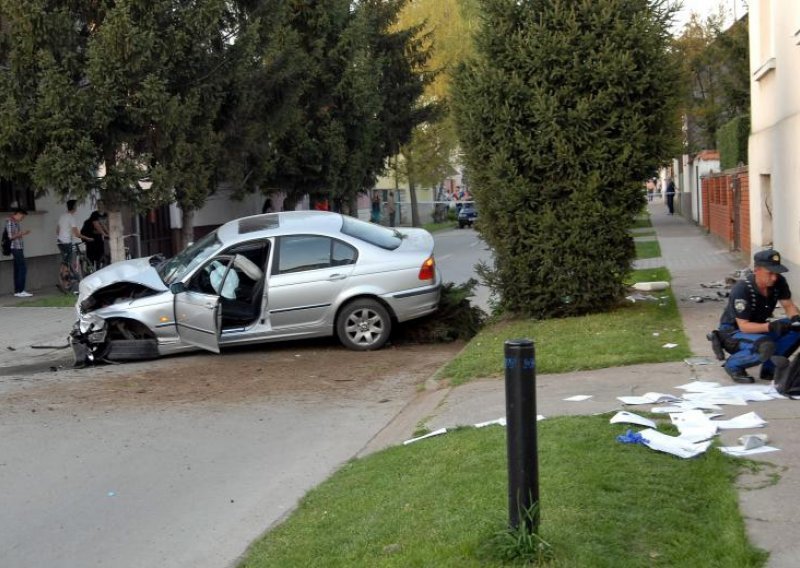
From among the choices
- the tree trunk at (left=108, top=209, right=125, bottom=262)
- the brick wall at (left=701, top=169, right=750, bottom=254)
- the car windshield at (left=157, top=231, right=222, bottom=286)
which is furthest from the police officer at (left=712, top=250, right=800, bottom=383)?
the tree trunk at (left=108, top=209, right=125, bottom=262)

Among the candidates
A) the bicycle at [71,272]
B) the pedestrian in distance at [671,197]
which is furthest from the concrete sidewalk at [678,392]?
the pedestrian in distance at [671,197]

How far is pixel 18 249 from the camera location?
19.0 meters

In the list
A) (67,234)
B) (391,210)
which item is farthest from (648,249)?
(391,210)

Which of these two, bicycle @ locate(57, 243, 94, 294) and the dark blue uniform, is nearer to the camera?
the dark blue uniform

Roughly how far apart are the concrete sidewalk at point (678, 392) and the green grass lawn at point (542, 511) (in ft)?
0.48

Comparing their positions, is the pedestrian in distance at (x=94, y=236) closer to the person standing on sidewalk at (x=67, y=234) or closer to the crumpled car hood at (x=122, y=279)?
the person standing on sidewalk at (x=67, y=234)

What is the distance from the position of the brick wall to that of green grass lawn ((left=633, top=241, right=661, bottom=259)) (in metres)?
1.62

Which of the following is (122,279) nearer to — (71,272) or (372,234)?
(372,234)

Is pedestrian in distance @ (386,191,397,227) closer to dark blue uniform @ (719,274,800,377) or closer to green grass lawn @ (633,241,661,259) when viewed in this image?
green grass lawn @ (633,241,661,259)

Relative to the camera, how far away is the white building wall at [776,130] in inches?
517

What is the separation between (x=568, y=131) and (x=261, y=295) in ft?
13.5

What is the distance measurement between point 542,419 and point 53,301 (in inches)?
525

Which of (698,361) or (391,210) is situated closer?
(698,361)

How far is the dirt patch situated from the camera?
9.73 meters
